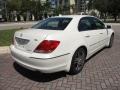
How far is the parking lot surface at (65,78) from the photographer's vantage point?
433 centimetres

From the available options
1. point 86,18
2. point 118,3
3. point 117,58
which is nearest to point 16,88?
point 86,18

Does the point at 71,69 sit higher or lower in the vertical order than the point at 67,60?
lower

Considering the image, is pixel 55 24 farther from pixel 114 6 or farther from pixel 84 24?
pixel 114 6

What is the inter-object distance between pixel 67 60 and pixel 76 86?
65 centimetres

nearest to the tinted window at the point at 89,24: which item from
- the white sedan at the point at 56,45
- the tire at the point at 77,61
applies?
the white sedan at the point at 56,45

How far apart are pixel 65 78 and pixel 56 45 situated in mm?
1096

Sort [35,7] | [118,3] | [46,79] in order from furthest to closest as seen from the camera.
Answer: [35,7]
[118,3]
[46,79]

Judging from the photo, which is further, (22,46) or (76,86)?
(22,46)

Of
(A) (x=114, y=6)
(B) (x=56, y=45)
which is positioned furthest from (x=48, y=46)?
(A) (x=114, y=6)

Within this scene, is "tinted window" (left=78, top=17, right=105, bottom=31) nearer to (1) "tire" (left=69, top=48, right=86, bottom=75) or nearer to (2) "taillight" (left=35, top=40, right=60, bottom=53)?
(1) "tire" (left=69, top=48, right=86, bottom=75)

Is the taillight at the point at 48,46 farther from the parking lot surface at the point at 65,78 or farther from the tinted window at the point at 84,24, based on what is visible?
the tinted window at the point at 84,24

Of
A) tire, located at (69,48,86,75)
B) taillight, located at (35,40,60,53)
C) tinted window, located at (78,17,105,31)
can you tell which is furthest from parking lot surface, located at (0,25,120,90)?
tinted window, located at (78,17,105,31)

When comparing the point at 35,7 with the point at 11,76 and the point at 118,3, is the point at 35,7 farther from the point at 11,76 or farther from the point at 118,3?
the point at 11,76

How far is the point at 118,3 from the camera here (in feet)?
117
